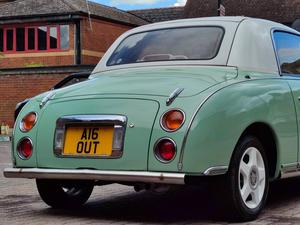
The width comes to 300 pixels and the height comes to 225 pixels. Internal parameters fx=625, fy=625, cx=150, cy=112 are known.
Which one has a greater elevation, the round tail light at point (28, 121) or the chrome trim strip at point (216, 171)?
the round tail light at point (28, 121)

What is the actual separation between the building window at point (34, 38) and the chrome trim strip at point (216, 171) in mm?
30815

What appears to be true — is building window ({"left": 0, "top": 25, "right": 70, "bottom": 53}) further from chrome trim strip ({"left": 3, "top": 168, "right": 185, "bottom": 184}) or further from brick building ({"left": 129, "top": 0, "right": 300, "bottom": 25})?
chrome trim strip ({"left": 3, "top": 168, "right": 185, "bottom": 184})

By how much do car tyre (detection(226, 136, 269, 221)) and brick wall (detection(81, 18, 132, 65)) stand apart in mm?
30054

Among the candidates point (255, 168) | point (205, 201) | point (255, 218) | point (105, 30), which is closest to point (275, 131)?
point (255, 168)

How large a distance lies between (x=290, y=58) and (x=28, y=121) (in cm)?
264

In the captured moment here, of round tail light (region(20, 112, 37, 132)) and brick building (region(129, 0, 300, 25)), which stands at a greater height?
brick building (region(129, 0, 300, 25))

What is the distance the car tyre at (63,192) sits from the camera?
557 centimetres

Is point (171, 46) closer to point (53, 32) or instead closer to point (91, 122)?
point (91, 122)

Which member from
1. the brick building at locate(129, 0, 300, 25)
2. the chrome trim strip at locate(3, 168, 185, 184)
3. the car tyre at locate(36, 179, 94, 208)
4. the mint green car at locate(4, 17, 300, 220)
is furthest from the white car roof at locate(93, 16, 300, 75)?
the brick building at locate(129, 0, 300, 25)

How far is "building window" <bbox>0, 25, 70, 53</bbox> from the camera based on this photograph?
115 ft

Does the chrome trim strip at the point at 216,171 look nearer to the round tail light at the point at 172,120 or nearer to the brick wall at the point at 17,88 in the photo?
the round tail light at the point at 172,120

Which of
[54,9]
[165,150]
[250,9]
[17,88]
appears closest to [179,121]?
[165,150]

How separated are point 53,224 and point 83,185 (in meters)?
0.93

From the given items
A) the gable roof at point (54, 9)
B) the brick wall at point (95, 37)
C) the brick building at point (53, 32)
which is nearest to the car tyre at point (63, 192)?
the brick building at point (53, 32)
